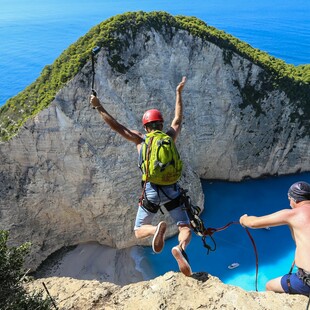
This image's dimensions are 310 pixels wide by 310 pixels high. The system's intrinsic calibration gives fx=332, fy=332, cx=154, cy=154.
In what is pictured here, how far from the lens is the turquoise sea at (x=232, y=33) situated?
62.7 feet

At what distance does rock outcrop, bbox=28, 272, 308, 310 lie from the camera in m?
5.47

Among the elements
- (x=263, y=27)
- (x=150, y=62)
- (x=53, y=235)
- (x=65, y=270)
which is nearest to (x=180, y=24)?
(x=150, y=62)

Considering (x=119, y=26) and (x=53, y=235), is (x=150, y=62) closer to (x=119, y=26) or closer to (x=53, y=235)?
(x=119, y=26)

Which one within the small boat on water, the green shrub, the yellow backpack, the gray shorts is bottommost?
Answer: the small boat on water

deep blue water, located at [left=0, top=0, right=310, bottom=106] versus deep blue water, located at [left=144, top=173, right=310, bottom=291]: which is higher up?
deep blue water, located at [left=0, top=0, right=310, bottom=106]

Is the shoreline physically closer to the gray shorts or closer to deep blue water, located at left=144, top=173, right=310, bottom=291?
→ deep blue water, located at left=144, top=173, right=310, bottom=291

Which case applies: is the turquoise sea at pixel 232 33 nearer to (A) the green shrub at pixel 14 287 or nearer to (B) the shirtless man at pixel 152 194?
(A) the green shrub at pixel 14 287

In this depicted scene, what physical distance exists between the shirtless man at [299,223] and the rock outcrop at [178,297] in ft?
1.15

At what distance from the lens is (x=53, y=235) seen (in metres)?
18.8

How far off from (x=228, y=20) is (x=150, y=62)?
65.4 metres

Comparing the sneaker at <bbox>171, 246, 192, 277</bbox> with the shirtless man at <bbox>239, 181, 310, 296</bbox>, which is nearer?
the shirtless man at <bbox>239, 181, 310, 296</bbox>

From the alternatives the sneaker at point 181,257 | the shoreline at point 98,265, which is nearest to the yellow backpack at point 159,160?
the sneaker at point 181,257

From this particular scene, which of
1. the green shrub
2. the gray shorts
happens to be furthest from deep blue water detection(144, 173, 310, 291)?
the gray shorts

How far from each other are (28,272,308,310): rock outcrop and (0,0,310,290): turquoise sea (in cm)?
1222
